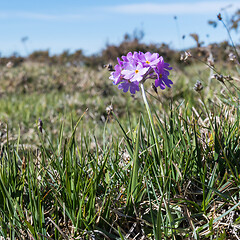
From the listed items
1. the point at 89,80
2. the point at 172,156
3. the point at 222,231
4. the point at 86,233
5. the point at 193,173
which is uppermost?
the point at 89,80

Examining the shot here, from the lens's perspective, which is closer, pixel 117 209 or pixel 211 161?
pixel 117 209

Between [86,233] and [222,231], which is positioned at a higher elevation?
[86,233]

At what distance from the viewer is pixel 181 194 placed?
1.71m

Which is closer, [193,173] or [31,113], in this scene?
[193,173]

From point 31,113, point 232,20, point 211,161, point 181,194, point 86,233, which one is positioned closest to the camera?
point 86,233

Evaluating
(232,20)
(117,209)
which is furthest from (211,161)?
(232,20)

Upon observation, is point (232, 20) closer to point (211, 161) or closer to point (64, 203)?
point (211, 161)

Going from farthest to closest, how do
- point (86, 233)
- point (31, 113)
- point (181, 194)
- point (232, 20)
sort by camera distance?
point (31, 113) < point (232, 20) < point (181, 194) < point (86, 233)

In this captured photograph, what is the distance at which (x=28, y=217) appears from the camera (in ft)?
5.49

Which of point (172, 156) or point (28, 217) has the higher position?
point (172, 156)

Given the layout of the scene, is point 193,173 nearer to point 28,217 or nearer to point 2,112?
point 28,217

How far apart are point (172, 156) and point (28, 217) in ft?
2.83

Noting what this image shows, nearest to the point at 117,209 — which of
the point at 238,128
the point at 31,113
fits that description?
the point at 238,128

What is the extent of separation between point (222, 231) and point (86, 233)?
27.6 inches
